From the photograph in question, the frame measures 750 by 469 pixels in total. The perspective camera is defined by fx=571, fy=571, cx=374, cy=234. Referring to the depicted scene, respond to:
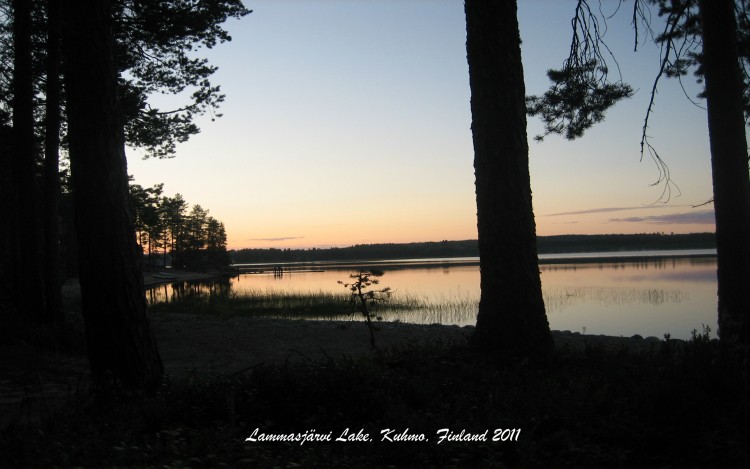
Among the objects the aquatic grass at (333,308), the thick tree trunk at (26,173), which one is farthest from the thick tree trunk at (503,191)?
the aquatic grass at (333,308)

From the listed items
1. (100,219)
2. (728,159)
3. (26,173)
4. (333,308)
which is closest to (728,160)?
(728,159)

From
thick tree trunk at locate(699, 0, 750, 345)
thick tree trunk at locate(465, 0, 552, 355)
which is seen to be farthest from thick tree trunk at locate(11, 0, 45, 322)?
thick tree trunk at locate(699, 0, 750, 345)

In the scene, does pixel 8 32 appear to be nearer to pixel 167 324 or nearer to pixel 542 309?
pixel 167 324

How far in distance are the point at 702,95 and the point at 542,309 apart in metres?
9.56

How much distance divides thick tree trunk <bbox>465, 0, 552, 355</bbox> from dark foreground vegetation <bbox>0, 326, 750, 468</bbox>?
772 mm

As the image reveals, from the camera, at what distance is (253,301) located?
28281 millimetres

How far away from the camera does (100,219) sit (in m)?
5.82

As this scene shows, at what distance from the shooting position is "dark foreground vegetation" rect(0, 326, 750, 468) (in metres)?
3.81

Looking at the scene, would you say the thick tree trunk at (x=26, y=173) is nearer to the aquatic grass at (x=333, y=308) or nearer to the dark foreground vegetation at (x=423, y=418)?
the dark foreground vegetation at (x=423, y=418)

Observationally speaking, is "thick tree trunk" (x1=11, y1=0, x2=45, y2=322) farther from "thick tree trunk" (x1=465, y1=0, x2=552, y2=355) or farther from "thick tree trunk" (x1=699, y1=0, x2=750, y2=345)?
"thick tree trunk" (x1=699, y1=0, x2=750, y2=345)

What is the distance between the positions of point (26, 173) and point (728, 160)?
13.7m

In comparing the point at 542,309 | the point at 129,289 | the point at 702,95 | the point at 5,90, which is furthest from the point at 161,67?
the point at 702,95

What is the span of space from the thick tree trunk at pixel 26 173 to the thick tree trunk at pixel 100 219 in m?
7.63

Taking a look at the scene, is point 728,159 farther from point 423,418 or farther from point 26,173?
point 26,173
